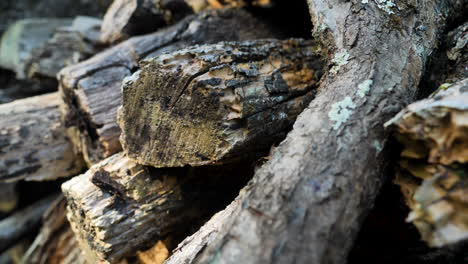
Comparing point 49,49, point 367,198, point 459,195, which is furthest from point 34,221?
point 459,195

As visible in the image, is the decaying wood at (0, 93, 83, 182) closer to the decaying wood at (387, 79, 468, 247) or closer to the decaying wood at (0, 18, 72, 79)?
the decaying wood at (0, 18, 72, 79)

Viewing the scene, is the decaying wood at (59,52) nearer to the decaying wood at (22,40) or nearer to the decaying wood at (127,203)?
the decaying wood at (22,40)

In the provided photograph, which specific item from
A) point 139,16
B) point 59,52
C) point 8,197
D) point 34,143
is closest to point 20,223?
point 8,197

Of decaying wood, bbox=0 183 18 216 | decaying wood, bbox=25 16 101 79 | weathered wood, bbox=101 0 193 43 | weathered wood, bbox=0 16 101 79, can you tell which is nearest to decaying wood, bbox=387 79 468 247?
weathered wood, bbox=101 0 193 43

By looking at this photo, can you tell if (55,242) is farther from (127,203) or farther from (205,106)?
(205,106)

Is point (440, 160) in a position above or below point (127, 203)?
above

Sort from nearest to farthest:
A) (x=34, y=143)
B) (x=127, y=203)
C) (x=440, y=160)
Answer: (x=440, y=160)
(x=127, y=203)
(x=34, y=143)
